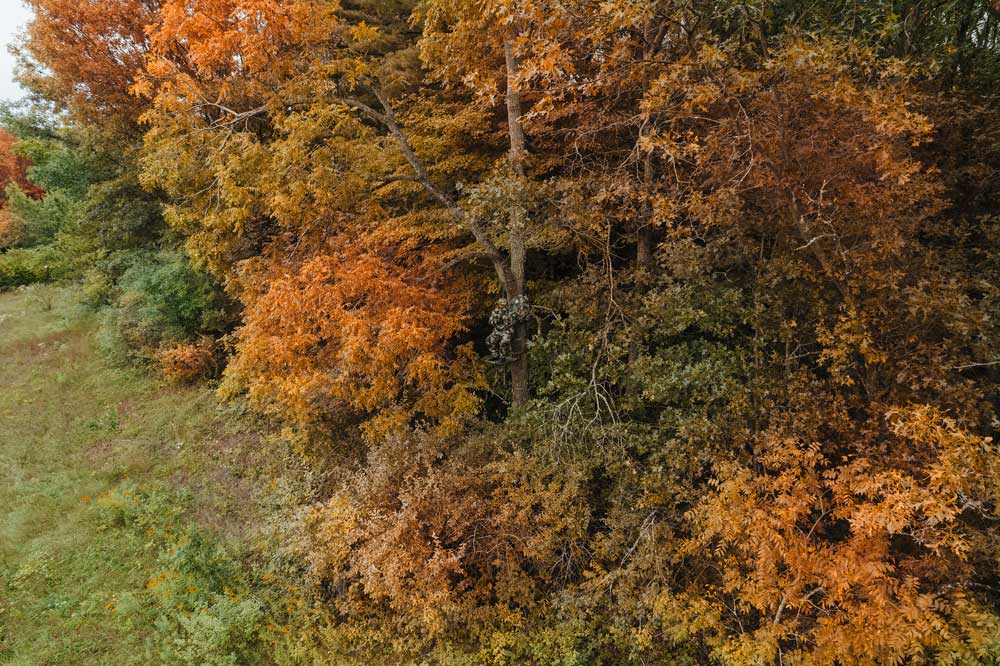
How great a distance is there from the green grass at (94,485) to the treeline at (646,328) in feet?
7.92

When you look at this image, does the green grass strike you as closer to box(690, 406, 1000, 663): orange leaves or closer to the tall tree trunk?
the tall tree trunk

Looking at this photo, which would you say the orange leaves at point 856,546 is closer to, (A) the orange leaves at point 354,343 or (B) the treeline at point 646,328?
(B) the treeline at point 646,328

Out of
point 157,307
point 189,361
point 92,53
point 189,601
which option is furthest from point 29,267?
point 189,601

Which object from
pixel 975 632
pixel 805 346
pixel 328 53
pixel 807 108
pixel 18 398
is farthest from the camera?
pixel 18 398

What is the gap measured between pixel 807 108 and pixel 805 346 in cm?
287

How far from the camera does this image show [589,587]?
6055 mm

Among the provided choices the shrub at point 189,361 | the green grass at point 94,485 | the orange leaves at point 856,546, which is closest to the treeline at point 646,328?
the orange leaves at point 856,546

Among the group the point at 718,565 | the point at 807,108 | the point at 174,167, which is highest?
the point at 174,167

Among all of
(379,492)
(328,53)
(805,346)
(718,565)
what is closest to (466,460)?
(379,492)

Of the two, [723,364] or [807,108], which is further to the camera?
[723,364]

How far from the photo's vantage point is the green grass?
7.06m

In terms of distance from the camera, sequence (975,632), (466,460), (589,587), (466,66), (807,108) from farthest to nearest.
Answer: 1. (466,66)
2. (466,460)
3. (589,587)
4. (807,108)
5. (975,632)

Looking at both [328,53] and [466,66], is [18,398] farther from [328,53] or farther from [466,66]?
[466,66]

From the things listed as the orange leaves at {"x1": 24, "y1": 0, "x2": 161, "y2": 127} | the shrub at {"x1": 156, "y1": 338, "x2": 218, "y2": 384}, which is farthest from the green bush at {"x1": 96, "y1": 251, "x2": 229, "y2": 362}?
the orange leaves at {"x1": 24, "y1": 0, "x2": 161, "y2": 127}
